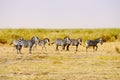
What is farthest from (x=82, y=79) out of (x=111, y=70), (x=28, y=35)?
(x=28, y=35)

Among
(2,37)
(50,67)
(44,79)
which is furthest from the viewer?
(2,37)

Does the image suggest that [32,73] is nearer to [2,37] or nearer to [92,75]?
[92,75]

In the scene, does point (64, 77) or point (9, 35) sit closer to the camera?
point (64, 77)

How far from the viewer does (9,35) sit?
157 ft

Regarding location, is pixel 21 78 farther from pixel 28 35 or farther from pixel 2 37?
pixel 28 35

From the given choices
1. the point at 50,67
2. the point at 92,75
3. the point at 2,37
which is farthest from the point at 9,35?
the point at 92,75

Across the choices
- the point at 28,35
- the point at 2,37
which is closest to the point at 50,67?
the point at 2,37

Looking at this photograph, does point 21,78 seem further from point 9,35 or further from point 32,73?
point 9,35

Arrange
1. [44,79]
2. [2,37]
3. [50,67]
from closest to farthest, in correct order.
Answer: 1. [44,79]
2. [50,67]
3. [2,37]

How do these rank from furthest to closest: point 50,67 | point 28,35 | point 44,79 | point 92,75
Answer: point 28,35 → point 50,67 → point 92,75 → point 44,79

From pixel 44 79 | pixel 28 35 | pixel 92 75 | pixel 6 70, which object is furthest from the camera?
pixel 28 35

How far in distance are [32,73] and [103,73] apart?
330 cm

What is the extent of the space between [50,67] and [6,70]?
2462mm

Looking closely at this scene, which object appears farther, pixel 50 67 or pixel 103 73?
pixel 50 67
